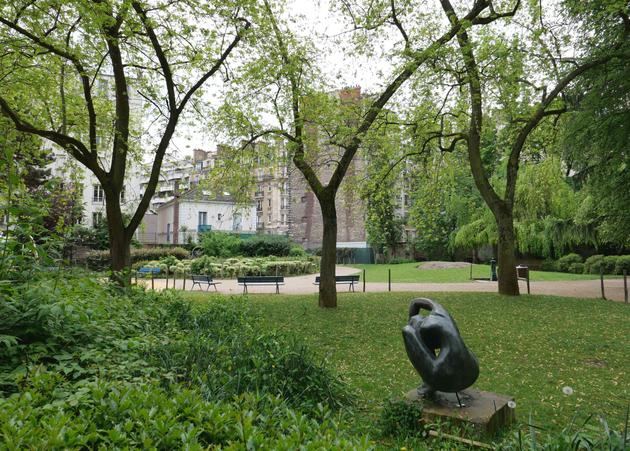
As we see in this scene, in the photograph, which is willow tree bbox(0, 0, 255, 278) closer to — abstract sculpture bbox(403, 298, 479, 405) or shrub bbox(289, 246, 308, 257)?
abstract sculpture bbox(403, 298, 479, 405)

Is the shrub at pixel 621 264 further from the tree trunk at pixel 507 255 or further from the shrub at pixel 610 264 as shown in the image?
the tree trunk at pixel 507 255

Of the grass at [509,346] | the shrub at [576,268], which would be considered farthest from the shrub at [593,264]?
the grass at [509,346]

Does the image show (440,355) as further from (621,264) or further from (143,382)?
(621,264)

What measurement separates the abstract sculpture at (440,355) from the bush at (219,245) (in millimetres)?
Result: 31577

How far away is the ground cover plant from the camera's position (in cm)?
236

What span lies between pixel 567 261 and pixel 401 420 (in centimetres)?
3045

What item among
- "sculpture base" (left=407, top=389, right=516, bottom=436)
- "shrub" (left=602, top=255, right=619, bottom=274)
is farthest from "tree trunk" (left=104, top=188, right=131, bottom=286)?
"shrub" (left=602, top=255, right=619, bottom=274)

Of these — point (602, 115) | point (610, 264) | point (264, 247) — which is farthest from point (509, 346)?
point (264, 247)

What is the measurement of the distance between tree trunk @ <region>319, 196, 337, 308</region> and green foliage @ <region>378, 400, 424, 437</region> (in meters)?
8.03

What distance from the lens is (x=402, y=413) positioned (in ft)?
15.1

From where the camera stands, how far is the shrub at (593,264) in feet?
91.7

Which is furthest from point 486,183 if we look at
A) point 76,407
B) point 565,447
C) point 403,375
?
point 76,407

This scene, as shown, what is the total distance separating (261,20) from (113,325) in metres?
9.85

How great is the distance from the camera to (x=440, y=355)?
457cm
